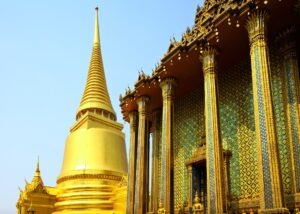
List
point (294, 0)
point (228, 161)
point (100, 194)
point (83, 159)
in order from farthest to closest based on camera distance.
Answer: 1. point (83, 159)
2. point (100, 194)
3. point (228, 161)
4. point (294, 0)

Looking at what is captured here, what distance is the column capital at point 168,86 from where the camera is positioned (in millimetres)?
18344

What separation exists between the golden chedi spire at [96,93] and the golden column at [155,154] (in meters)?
13.8

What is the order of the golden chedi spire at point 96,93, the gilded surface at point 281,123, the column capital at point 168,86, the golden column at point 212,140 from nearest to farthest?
1. the gilded surface at point 281,123
2. the golden column at point 212,140
3. the column capital at point 168,86
4. the golden chedi spire at point 96,93

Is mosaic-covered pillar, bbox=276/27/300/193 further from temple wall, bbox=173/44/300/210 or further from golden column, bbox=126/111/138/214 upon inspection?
golden column, bbox=126/111/138/214

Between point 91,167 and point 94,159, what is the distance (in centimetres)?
96

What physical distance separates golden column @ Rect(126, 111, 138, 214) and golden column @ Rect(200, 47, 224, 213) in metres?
6.86

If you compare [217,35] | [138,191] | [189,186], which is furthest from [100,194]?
[217,35]

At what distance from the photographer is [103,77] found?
37844mm

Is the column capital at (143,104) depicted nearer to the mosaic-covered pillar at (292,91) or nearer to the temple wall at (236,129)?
the temple wall at (236,129)

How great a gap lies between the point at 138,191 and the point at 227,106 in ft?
20.4

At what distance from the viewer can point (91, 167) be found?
31.4 metres

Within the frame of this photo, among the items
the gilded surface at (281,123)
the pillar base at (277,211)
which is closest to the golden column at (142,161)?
the gilded surface at (281,123)

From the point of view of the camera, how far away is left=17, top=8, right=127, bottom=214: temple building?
28641 mm

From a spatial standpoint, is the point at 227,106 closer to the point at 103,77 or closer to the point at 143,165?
the point at 143,165
